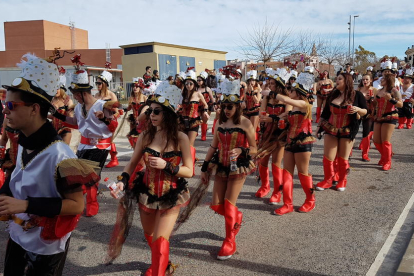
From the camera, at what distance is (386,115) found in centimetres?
795

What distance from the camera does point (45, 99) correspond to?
2318mm

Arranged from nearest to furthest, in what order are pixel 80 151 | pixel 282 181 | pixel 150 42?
pixel 80 151, pixel 282 181, pixel 150 42

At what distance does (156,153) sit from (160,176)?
0.22 m

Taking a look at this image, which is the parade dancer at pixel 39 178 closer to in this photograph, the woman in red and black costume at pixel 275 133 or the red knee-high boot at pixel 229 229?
the red knee-high boot at pixel 229 229

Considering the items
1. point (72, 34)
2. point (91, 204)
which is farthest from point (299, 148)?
point (72, 34)

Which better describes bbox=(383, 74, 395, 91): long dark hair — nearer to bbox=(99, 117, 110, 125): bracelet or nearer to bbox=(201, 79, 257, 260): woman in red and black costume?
bbox=(201, 79, 257, 260): woman in red and black costume

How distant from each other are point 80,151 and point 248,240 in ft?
9.24

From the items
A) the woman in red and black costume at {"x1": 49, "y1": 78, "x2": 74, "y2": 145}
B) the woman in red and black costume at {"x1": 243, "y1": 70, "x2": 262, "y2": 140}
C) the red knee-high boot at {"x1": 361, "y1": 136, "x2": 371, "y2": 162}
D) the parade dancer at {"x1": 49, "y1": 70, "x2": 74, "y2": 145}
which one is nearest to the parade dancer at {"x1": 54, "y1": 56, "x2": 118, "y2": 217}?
the parade dancer at {"x1": 49, "y1": 70, "x2": 74, "y2": 145}

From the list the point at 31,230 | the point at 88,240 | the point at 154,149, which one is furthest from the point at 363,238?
the point at 31,230

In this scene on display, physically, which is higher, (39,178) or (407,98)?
(407,98)

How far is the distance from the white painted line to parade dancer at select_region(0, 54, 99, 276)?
10.2 ft

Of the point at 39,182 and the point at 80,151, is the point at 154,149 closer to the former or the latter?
the point at 39,182

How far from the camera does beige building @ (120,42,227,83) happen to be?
28.7 meters

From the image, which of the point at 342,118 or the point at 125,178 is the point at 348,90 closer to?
the point at 342,118
